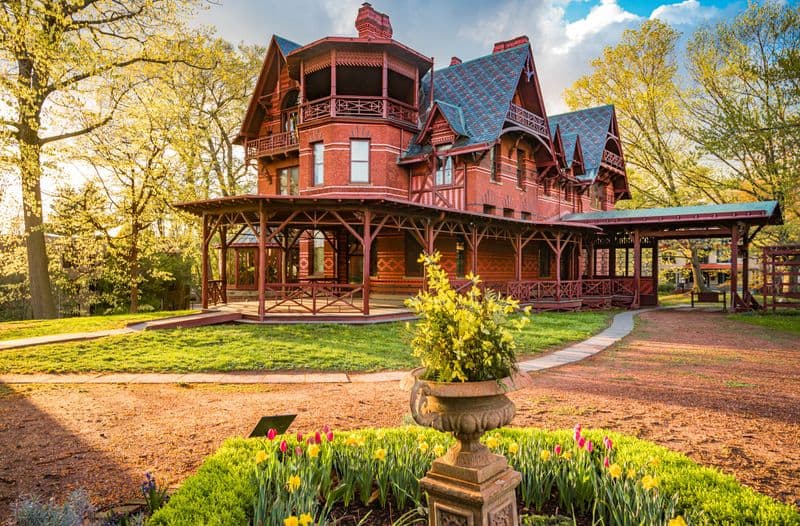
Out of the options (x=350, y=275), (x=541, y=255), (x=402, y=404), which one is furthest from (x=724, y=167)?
(x=402, y=404)

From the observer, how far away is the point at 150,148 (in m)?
22.0

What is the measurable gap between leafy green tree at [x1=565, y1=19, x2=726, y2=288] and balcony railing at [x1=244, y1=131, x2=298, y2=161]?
21582 mm

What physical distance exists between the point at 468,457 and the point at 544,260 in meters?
25.2

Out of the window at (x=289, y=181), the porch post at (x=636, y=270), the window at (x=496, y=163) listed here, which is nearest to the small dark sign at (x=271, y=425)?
the window at (x=496, y=163)

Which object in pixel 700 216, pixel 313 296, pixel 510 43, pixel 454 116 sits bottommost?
pixel 313 296

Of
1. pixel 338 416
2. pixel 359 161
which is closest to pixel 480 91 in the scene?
pixel 359 161

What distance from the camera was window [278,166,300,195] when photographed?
954 inches

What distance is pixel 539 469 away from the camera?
383 cm

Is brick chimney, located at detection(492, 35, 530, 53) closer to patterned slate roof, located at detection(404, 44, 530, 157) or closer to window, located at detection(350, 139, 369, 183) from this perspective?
patterned slate roof, located at detection(404, 44, 530, 157)

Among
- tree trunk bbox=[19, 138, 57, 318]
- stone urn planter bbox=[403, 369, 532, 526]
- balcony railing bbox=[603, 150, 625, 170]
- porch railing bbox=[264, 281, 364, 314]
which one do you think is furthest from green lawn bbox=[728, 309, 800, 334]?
tree trunk bbox=[19, 138, 57, 318]

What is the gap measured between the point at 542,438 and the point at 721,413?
3.46 metres

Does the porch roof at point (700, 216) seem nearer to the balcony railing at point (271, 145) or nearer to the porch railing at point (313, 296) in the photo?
the porch railing at point (313, 296)

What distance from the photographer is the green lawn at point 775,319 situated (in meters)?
15.9

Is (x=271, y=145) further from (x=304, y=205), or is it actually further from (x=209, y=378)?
(x=209, y=378)
